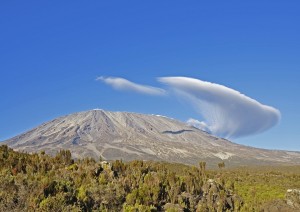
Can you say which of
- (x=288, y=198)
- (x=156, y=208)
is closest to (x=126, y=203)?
(x=156, y=208)

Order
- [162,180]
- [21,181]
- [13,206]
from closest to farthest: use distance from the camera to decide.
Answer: [13,206], [21,181], [162,180]

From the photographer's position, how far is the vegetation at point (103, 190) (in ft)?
66.2

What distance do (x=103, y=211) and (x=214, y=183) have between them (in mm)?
12815

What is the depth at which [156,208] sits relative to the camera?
25156 millimetres

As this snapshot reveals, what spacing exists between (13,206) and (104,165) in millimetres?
12830

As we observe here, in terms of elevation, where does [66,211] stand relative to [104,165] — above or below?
below

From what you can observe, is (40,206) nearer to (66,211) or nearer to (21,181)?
(66,211)

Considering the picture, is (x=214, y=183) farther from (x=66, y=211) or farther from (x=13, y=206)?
(x=13, y=206)

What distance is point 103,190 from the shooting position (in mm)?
24328

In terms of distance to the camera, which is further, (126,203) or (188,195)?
(188,195)

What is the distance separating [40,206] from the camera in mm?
19031

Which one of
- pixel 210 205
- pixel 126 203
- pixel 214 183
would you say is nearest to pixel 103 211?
pixel 126 203

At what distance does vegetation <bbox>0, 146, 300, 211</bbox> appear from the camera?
794 inches

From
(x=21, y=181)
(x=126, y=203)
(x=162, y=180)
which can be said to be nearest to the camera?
(x=21, y=181)
